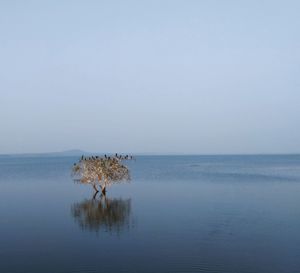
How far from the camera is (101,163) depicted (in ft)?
192

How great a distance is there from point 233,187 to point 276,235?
40.5 metres

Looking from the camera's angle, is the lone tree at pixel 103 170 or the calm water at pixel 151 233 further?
the lone tree at pixel 103 170

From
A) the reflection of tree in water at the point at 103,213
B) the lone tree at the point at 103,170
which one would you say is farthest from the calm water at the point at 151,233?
the lone tree at the point at 103,170

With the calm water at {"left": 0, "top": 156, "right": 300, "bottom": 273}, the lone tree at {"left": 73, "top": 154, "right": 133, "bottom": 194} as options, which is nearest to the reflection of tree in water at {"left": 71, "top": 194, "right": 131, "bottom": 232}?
the calm water at {"left": 0, "top": 156, "right": 300, "bottom": 273}

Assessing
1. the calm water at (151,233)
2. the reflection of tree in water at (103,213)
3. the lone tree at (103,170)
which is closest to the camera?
the calm water at (151,233)

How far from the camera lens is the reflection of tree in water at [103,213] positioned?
4083cm

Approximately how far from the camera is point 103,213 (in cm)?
4753

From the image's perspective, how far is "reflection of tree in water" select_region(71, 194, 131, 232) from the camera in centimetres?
4083

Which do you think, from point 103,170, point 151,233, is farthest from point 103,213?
point 103,170

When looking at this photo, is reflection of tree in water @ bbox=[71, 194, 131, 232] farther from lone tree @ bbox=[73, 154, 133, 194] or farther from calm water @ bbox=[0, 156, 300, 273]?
lone tree @ bbox=[73, 154, 133, 194]

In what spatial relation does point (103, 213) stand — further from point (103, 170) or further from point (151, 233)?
point (103, 170)

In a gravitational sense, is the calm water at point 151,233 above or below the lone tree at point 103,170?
below

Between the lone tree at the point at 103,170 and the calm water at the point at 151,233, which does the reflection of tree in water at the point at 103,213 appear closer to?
the calm water at the point at 151,233

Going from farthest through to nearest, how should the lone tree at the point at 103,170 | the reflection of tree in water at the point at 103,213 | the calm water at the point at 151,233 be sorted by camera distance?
1. the lone tree at the point at 103,170
2. the reflection of tree in water at the point at 103,213
3. the calm water at the point at 151,233
